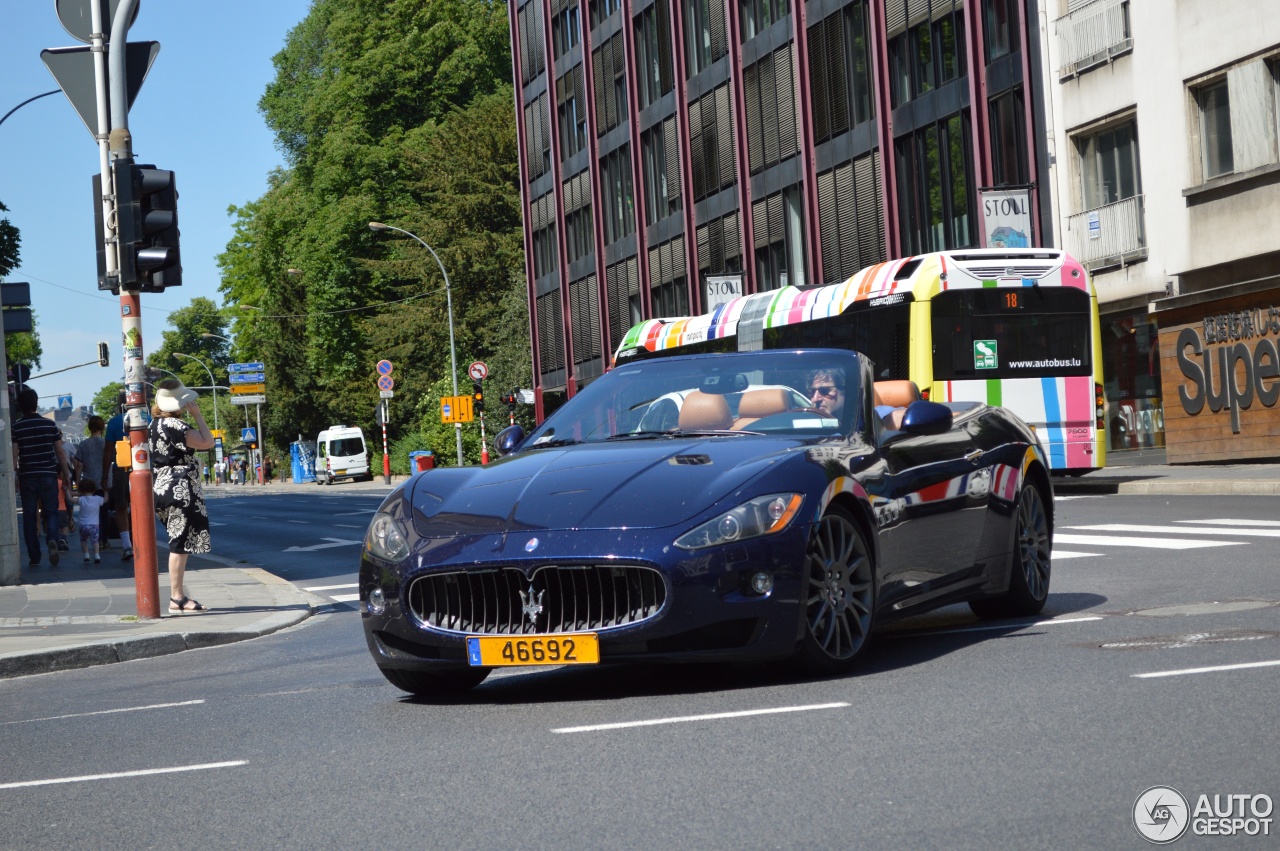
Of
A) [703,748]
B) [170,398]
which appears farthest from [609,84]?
[703,748]

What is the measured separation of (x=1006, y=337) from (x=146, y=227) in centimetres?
1388

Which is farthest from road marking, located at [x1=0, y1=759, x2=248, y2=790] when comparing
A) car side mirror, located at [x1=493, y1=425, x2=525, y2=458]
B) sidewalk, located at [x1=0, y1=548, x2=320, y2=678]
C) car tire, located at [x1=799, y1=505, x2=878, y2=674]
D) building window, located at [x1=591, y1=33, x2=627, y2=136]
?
building window, located at [x1=591, y1=33, x2=627, y2=136]

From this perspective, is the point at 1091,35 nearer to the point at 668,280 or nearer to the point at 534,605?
the point at 668,280

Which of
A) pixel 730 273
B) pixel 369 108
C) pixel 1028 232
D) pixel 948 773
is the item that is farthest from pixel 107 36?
pixel 369 108

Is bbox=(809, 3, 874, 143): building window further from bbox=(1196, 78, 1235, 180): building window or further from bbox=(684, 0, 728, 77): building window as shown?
bbox=(1196, 78, 1235, 180): building window

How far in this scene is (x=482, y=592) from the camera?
22.1 ft

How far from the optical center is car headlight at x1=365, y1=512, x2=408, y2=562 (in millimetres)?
6930

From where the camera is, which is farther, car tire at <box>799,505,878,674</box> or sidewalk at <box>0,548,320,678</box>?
sidewalk at <box>0,548,320,678</box>

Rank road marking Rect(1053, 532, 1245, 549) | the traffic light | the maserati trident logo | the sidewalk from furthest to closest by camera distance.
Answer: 1. road marking Rect(1053, 532, 1245, 549)
2. the traffic light
3. the sidewalk
4. the maserati trident logo

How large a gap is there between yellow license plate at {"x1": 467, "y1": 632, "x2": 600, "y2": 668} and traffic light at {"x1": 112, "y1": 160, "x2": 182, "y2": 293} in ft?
21.1

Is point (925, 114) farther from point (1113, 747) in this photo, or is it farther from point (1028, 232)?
point (1113, 747)

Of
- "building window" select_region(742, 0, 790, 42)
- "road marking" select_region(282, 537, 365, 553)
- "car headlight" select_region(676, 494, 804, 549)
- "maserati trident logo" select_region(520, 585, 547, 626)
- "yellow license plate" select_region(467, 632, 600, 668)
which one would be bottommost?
"road marking" select_region(282, 537, 365, 553)

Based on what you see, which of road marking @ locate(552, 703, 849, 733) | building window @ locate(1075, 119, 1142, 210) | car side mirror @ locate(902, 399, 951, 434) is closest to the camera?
road marking @ locate(552, 703, 849, 733)

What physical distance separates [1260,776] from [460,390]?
193 ft
